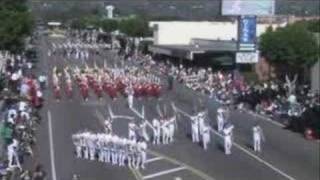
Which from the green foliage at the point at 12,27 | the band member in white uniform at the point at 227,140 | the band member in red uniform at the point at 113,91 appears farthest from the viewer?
the green foliage at the point at 12,27

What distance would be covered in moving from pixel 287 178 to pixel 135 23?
156 m

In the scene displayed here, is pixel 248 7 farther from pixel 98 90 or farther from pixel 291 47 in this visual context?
pixel 98 90

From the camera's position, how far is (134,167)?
38750 millimetres

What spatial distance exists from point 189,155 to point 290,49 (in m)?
51.5

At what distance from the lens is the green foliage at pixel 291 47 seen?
9112 centimetres

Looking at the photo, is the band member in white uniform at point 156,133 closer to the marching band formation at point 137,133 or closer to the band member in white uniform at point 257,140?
the marching band formation at point 137,133

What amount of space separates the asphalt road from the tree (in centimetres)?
3051

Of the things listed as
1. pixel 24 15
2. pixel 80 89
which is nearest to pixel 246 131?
pixel 80 89

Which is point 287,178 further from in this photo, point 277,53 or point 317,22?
point 317,22

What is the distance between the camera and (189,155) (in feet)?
142

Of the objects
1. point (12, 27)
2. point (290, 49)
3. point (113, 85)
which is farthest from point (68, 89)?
point (290, 49)

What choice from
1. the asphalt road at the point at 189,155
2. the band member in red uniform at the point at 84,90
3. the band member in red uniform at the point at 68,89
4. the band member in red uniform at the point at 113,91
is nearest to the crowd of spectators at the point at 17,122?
the asphalt road at the point at 189,155

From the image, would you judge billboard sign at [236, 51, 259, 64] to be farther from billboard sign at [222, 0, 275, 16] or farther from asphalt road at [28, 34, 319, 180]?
asphalt road at [28, 34, 319, 180]

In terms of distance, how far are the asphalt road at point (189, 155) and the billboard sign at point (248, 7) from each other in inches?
1248
